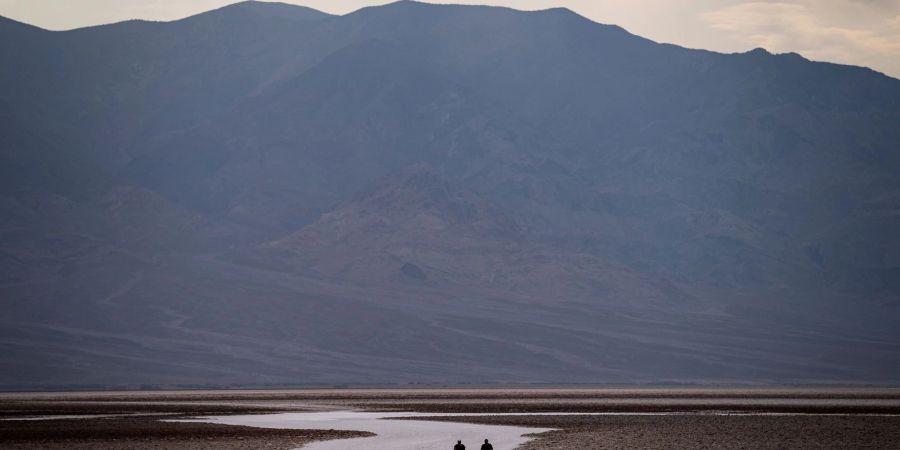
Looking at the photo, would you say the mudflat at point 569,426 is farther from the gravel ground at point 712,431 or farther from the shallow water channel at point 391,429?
the shallow water channel at point 391,429

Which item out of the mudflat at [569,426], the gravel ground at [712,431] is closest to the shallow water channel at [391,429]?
the mudflat at [569,426]

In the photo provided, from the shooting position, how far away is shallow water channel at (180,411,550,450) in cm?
6209

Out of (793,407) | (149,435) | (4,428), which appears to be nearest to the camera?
(149,435)

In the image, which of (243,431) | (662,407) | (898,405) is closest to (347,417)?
(243,431)

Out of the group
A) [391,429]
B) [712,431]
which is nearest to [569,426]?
[712,431]

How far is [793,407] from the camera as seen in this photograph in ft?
309

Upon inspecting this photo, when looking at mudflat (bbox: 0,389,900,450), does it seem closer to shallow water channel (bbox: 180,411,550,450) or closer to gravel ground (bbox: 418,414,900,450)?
gravel ground (bbox: 418,414,900,450)

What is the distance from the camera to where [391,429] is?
73.0 m

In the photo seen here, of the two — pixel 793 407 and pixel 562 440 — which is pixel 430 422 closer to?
pixel 562 440

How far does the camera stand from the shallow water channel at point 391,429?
62094mm

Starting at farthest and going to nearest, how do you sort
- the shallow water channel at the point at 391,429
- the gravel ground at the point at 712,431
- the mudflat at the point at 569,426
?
1. the shallow water channel at the point at 391,429
2. the mudflat at the point at 569,426
3. the gravel ground at the point at 712,431

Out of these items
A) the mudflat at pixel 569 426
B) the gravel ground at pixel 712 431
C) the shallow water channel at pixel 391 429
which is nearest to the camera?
the gravel ground at pixel 712 431

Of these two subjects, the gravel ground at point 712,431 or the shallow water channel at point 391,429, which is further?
the shallow water channel at point 391,429

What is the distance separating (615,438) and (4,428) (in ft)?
102
